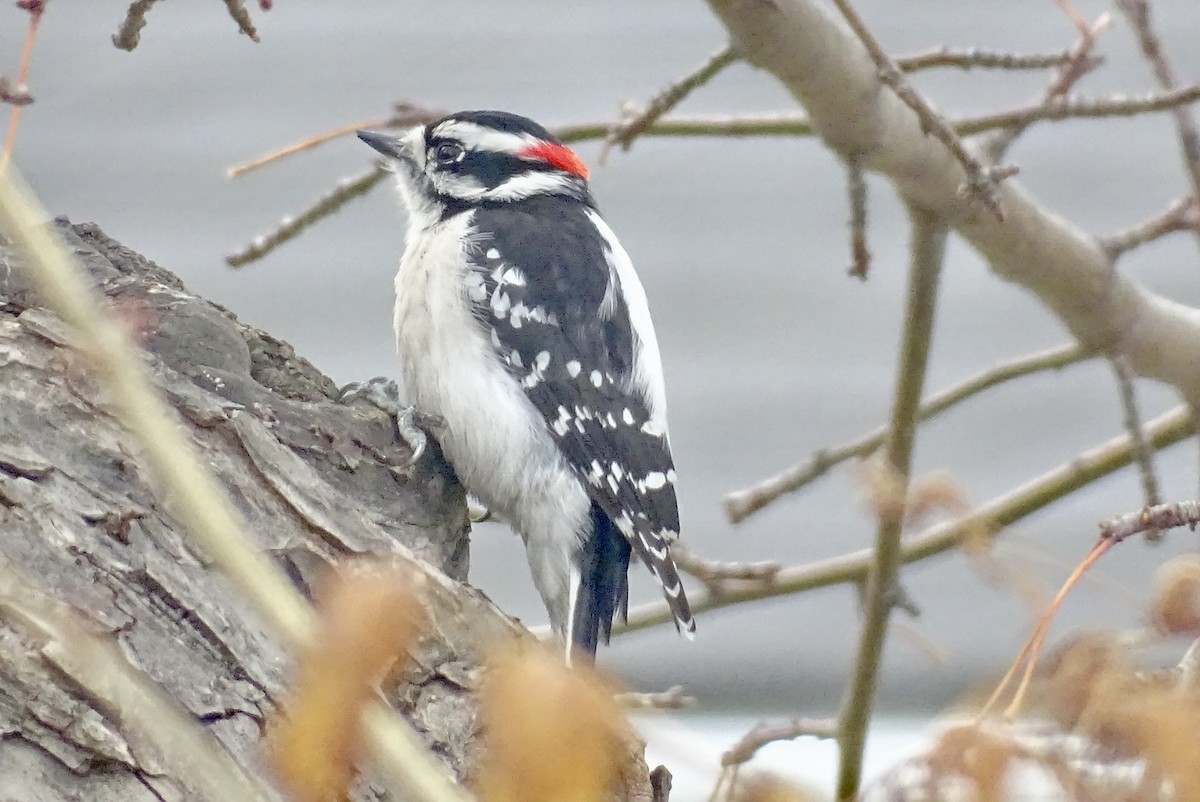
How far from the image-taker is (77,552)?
5.70 ft

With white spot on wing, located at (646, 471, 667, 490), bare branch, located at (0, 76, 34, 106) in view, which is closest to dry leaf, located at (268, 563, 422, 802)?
bare branch, located at (0, 76, 34, 106)

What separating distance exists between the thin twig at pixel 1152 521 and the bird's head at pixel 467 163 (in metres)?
2.15

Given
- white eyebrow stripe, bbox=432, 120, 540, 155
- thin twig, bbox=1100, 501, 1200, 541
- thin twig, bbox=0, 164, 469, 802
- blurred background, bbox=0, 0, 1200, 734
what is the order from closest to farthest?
thin twig, bbox=0, 164, 469, 802, thin twig, bbox=1100, 501, 1200, 541, white eyebrow stripe, bbox=432, 120, 540, 155, blurred background, bbox=0, 0, 1200, 734

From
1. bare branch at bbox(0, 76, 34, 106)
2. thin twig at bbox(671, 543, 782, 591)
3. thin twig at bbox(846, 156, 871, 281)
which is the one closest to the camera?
bare branch at bbox(0, 76, 34, 106)

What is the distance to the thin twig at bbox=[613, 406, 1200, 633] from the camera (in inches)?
106

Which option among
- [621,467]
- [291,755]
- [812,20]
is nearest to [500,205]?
[621,467]

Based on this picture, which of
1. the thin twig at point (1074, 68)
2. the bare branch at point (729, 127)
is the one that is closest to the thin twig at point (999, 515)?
the thin twig at point (1074, 68)

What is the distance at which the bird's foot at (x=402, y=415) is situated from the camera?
2.33 meters

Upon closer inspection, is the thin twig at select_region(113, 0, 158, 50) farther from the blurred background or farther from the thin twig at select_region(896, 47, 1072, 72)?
the blurred background

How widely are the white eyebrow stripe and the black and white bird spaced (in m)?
0.01

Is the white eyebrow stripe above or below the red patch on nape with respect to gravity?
below

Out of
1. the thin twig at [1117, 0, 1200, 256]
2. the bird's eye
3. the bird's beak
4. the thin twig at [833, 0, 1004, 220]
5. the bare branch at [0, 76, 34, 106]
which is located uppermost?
the thin twig at [1117, 0, 1200, 256]

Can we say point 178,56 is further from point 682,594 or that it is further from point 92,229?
point 682,594

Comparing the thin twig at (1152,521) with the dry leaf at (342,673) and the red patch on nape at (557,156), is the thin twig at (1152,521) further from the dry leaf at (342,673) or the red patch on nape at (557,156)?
the red patch on nape at (557,156)
